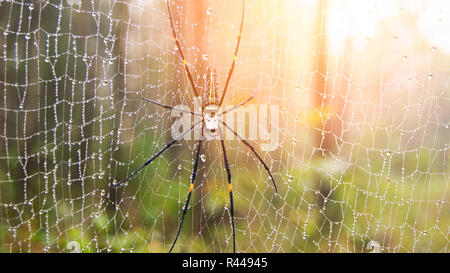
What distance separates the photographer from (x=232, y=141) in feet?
6.31

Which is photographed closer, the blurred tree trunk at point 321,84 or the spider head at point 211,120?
the spider head at point 211,120

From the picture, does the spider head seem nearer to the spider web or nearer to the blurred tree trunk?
the spider web

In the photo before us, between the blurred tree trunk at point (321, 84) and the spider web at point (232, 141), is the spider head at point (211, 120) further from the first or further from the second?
the blurred tree trunk at point (321, 84)

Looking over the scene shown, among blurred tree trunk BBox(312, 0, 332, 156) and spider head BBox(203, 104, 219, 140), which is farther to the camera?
blurred tree trunk BBox(312, 0, 332, 156)

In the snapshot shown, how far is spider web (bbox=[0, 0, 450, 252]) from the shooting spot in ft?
5.39

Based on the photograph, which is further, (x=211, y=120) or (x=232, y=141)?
(x=232, y=141)

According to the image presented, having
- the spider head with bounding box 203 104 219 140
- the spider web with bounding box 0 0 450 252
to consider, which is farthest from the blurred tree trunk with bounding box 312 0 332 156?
the spider head with bounding box 203 104 219 140

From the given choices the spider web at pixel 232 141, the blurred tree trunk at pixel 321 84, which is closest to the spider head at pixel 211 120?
the spider web at pixel 232 141

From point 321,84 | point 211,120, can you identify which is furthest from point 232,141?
point 321,84

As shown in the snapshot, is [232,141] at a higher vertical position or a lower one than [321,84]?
lower

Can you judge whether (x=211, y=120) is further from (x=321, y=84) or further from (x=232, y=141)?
(x=321, y=84)

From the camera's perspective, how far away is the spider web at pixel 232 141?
1.64 meters
